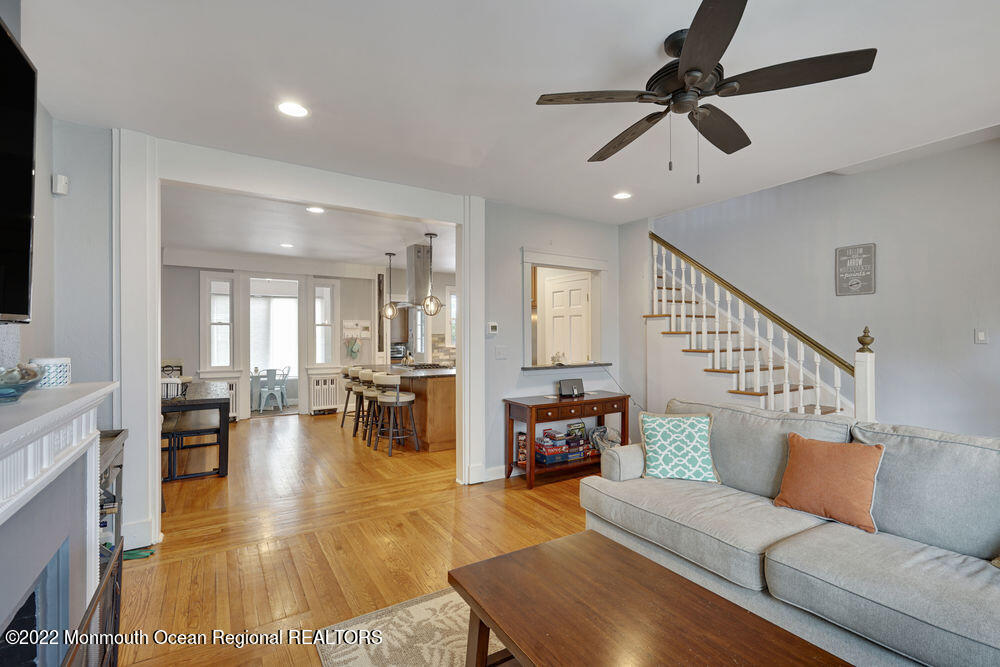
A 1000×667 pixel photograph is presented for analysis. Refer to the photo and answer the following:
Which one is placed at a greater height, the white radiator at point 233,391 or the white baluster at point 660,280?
the white baluster at point 660,280

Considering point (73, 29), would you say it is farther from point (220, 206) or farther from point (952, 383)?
point (952, 383)

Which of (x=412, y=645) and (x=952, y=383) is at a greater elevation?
(x=952, y=383)

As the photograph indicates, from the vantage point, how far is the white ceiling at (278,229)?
4512mm

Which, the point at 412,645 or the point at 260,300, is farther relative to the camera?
the point at 260,300

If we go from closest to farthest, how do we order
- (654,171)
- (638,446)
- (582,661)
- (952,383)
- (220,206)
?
1. (582,661)
2. (638,446)
3. (654,171)
4. (952,383)
5. (220,206)

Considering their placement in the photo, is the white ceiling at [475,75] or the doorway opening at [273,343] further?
the doorway opening at [273,343]

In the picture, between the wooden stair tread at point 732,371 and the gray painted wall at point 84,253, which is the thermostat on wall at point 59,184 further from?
the wooden stair tread at point 732,371

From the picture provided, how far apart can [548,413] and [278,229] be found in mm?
3939

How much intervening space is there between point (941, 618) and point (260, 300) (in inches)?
332

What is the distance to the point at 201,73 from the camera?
85.2 inches

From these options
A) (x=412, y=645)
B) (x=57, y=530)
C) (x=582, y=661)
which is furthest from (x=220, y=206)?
(x=582, y=661)

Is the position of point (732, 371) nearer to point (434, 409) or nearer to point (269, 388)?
point (434, 409)

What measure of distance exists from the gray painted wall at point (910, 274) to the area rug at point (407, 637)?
427 cm

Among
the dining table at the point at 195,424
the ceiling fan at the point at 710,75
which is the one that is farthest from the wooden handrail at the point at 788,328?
the dining table at the point at 195,424
